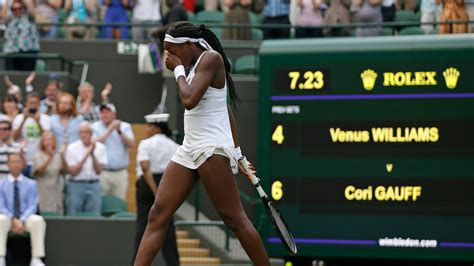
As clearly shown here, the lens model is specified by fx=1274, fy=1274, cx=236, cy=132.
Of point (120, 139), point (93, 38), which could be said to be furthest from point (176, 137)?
point (93, 38)

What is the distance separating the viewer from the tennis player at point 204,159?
8062mm

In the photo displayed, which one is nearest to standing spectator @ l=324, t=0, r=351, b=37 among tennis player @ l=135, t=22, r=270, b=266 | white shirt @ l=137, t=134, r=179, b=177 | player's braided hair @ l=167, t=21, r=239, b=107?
white shirt @ l=137, t=134, r=179, b=177

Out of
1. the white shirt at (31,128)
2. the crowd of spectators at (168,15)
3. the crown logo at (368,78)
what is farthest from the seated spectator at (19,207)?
the crown logo at (368,78)

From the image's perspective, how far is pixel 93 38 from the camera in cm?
2038

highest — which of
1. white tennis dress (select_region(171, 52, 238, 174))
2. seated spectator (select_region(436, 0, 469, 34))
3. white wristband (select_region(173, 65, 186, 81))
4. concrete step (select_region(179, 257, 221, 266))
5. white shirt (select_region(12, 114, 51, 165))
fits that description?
white wristband (select_region(173, 65, 186, 81))

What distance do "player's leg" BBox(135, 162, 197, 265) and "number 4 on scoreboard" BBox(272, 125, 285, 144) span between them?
415 cm

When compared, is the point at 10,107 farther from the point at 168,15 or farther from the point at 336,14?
the point at 336,14

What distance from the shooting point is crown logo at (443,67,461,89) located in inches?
459

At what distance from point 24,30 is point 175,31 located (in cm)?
1051

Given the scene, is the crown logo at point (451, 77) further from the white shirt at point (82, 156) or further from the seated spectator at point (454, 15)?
the white shirt at point (82, 156)

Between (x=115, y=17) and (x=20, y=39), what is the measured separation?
226cm

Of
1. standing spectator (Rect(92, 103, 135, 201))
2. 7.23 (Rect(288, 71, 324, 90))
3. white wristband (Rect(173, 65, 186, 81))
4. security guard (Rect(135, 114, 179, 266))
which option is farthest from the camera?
standing spectator (Rect(92, 103, 135, 201))

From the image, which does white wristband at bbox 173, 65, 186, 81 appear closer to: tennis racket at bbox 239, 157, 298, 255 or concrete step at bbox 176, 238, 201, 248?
tennis racket at bbox 239, 157, 298, 255

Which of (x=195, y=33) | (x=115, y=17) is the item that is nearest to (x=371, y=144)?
(x=195, y=33)
